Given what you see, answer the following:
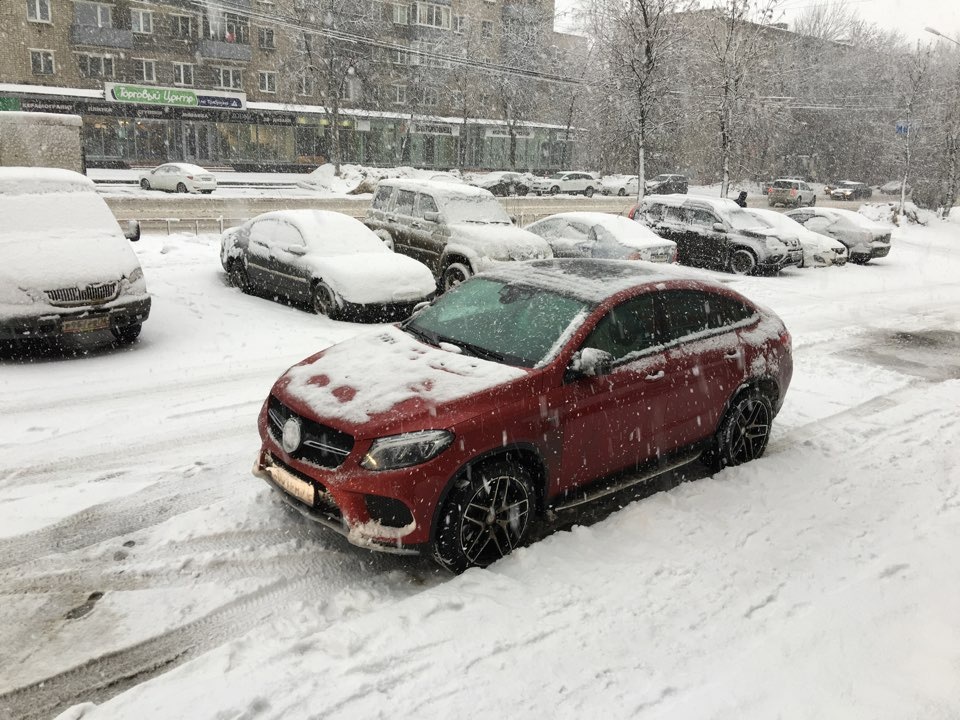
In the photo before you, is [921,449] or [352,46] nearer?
[921,449]

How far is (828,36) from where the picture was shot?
57656 mm

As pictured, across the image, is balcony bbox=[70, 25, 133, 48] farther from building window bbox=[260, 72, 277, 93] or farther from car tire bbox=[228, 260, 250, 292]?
car tire bbox=[228, 260, 250, 292]

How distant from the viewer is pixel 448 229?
12.5m

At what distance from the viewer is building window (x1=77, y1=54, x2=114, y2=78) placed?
44156 millimetres

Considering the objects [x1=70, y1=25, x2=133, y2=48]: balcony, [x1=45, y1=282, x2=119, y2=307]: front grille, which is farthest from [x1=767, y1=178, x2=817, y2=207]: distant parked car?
[x1=70, y1=25, x2=133, y2=48]: balcony

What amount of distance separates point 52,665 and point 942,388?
9016 mm

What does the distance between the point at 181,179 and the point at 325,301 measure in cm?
2723

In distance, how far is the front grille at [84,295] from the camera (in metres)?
7.82

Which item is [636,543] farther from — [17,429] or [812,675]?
[17,429]

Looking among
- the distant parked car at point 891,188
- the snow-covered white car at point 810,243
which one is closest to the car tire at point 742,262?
the snow-covered white car at point 810,243

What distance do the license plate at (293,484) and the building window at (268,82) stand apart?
166 feet

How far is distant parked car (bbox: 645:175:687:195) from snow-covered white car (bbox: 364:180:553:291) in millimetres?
28863

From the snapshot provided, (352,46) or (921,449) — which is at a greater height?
(352,46)

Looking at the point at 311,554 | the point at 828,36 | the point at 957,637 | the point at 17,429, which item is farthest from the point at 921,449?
the point at 828,36
